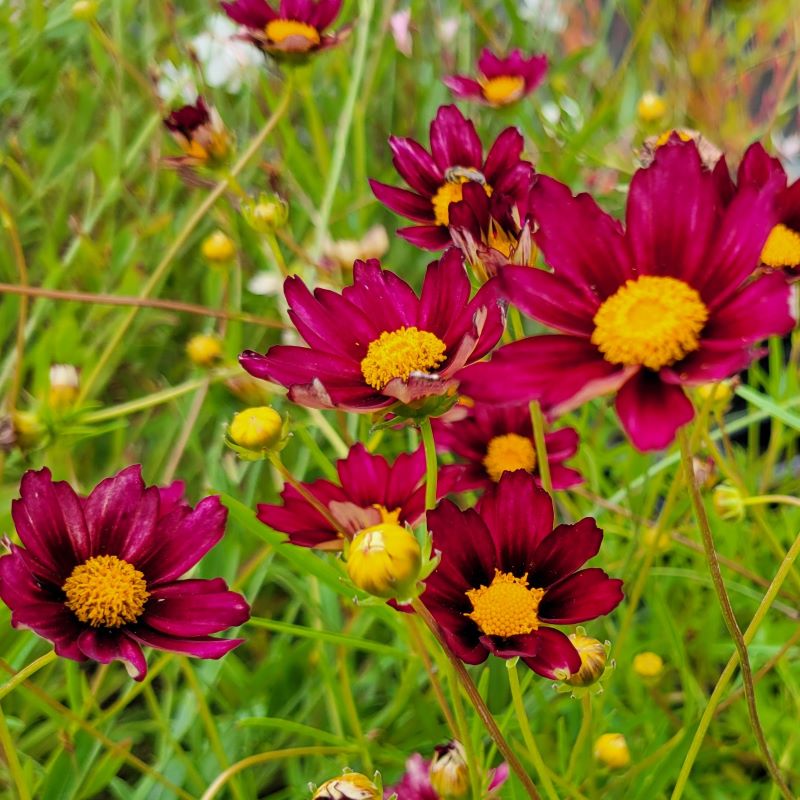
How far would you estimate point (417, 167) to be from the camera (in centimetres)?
37

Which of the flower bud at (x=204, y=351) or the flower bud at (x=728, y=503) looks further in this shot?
the flower bud at (x=204, y=351)

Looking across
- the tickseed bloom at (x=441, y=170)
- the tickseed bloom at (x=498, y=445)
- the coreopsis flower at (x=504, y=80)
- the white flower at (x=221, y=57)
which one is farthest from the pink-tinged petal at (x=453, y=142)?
the white flower at (x=221, y=57)

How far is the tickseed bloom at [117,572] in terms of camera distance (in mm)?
288

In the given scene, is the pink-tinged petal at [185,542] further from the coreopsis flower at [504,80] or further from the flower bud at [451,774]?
the coreopsis flower at [504,80]

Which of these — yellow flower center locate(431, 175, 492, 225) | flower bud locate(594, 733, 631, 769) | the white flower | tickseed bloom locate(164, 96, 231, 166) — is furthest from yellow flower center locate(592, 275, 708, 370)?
the white flower

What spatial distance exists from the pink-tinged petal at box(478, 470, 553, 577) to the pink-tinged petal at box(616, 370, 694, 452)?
0.06 metres

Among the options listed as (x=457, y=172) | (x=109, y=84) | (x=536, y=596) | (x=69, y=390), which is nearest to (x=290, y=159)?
(x=109, y=84)

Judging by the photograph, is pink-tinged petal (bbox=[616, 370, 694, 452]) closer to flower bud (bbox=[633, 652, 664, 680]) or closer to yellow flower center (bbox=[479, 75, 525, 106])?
flower bud (bbox=[633, 652, 664, 680])

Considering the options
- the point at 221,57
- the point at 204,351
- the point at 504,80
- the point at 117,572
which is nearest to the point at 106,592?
the point at 117,572

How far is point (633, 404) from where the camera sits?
231 millimetres

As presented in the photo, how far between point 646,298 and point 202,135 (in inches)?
12.6

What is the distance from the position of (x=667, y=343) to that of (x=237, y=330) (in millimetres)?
421

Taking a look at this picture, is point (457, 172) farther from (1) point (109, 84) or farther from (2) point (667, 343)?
(1) point (109, 84)

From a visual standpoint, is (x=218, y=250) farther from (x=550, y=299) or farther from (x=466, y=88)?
(x=550, y=299)
